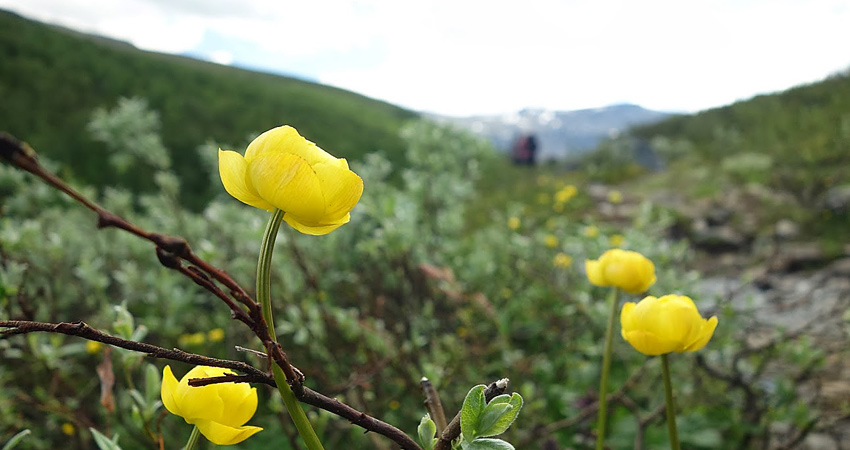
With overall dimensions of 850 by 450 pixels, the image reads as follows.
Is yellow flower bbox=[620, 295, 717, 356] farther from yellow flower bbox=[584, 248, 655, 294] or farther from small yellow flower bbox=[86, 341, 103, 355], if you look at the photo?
small yellow flower bbox=[86, 341, 103, 355]

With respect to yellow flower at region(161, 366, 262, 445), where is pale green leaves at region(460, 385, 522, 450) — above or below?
above

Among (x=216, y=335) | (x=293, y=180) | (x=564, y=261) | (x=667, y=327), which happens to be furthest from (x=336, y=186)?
(x=564, y=261)

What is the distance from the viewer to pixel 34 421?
166 cm

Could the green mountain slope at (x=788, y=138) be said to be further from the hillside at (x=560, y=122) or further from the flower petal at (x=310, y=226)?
the hillside at (x=560, y=122)

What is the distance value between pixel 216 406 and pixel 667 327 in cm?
49

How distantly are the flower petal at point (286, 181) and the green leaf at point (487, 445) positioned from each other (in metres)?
0.22

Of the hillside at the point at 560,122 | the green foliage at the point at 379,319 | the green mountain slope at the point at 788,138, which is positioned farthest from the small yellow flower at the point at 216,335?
the hillside at the point at 560,122

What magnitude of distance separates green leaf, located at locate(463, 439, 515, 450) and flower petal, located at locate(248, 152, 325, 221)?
0.71 ft

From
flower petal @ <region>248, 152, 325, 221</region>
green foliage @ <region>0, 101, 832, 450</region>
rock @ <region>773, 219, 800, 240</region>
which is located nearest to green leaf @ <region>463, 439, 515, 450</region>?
flower petal @ <region>248, 152, 325, 221</region>

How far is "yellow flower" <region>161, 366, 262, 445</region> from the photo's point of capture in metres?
0.44

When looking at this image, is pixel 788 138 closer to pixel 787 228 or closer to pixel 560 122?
pixel 787 228

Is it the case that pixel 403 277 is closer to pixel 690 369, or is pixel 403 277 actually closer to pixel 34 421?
pixel 690 369

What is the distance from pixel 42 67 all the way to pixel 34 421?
23.7 ft

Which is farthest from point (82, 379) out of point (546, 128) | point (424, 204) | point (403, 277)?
point (546, 128)
